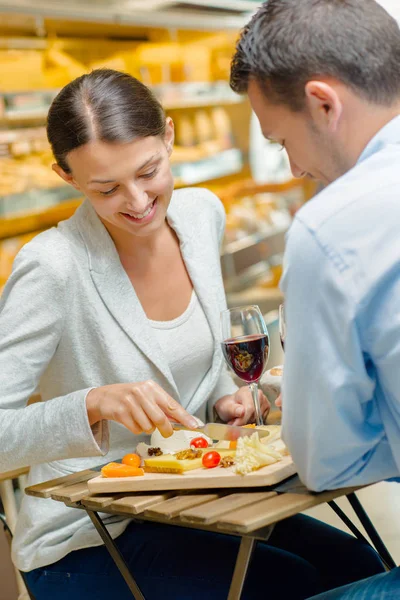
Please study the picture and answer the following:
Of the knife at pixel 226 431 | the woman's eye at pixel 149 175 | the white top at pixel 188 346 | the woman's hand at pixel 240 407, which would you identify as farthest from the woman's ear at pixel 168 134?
the knife at pixel 226 431

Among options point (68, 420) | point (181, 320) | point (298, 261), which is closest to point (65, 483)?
point (68, 420)

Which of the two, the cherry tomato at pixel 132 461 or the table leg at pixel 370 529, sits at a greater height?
the cherry tomato at pixel 132 461

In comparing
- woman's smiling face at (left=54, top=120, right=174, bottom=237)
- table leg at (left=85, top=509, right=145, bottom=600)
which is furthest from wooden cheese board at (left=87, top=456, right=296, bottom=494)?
woman's smiling face at (left=54, top=120, right=174, bottom=237)

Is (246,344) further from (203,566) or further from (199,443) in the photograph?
(203,566)

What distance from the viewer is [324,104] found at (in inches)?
49.2

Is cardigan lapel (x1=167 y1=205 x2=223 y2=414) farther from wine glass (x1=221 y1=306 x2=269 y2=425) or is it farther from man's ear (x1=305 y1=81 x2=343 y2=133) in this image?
man's ear (x1=305 y1=81 x2=343 y2=133)

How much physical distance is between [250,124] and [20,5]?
267 cm

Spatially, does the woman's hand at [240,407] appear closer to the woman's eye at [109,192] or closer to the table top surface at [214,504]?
the table top surface at [214,504]

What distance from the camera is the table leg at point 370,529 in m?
1.74

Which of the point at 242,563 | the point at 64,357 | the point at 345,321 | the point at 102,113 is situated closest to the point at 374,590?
the point at 242,563

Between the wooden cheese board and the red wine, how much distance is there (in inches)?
10.7

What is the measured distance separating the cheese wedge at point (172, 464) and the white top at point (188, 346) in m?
0.49

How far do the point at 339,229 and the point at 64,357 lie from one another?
3.28 ft

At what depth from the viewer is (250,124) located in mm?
6582
